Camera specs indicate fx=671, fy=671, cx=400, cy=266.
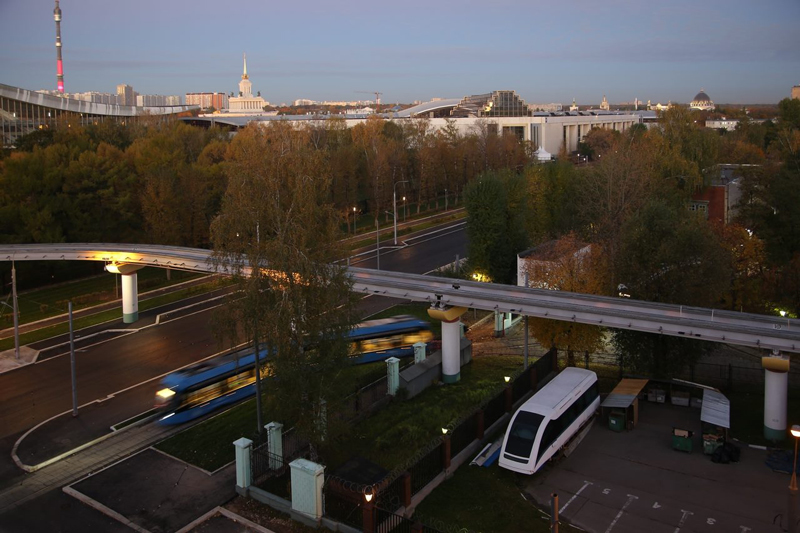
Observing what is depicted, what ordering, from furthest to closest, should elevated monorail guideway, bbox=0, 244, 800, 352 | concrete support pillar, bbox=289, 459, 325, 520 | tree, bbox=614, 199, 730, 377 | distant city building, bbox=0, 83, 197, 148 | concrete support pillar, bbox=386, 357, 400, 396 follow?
distant city building, bbox=0, 83, 197, 148, concrete support pillar, bbox=386, 357, 400, 396, tree, bbox=614, 199, 730, 377, elevated monorail guideway, bbox=0, 244, 800, 352, concrete support pillar, bbox=289, 459, 325, 520

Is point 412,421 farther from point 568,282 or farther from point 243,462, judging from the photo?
point 568,282

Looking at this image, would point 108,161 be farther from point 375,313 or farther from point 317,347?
point 317,347

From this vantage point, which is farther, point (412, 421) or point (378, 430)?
point (412, 421)

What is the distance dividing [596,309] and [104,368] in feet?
56.9

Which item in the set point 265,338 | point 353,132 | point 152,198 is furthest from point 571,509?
point 353,132

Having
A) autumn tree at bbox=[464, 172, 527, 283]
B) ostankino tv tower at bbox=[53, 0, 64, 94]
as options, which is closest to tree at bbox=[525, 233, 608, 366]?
autumn tree at bbox=[464, 172, 527, 283]

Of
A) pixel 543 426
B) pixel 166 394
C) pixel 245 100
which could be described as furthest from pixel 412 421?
pixel 245 100

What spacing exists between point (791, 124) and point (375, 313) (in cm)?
5441

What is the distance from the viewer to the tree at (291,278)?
14.3 metres

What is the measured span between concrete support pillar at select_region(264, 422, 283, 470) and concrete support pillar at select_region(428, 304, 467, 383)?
7.63 m

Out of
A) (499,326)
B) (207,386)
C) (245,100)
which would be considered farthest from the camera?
(245,100)

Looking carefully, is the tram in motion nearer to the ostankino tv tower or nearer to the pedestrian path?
the pedestrian path

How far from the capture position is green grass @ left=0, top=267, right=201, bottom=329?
3195cm

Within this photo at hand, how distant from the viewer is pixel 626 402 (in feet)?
58.6
